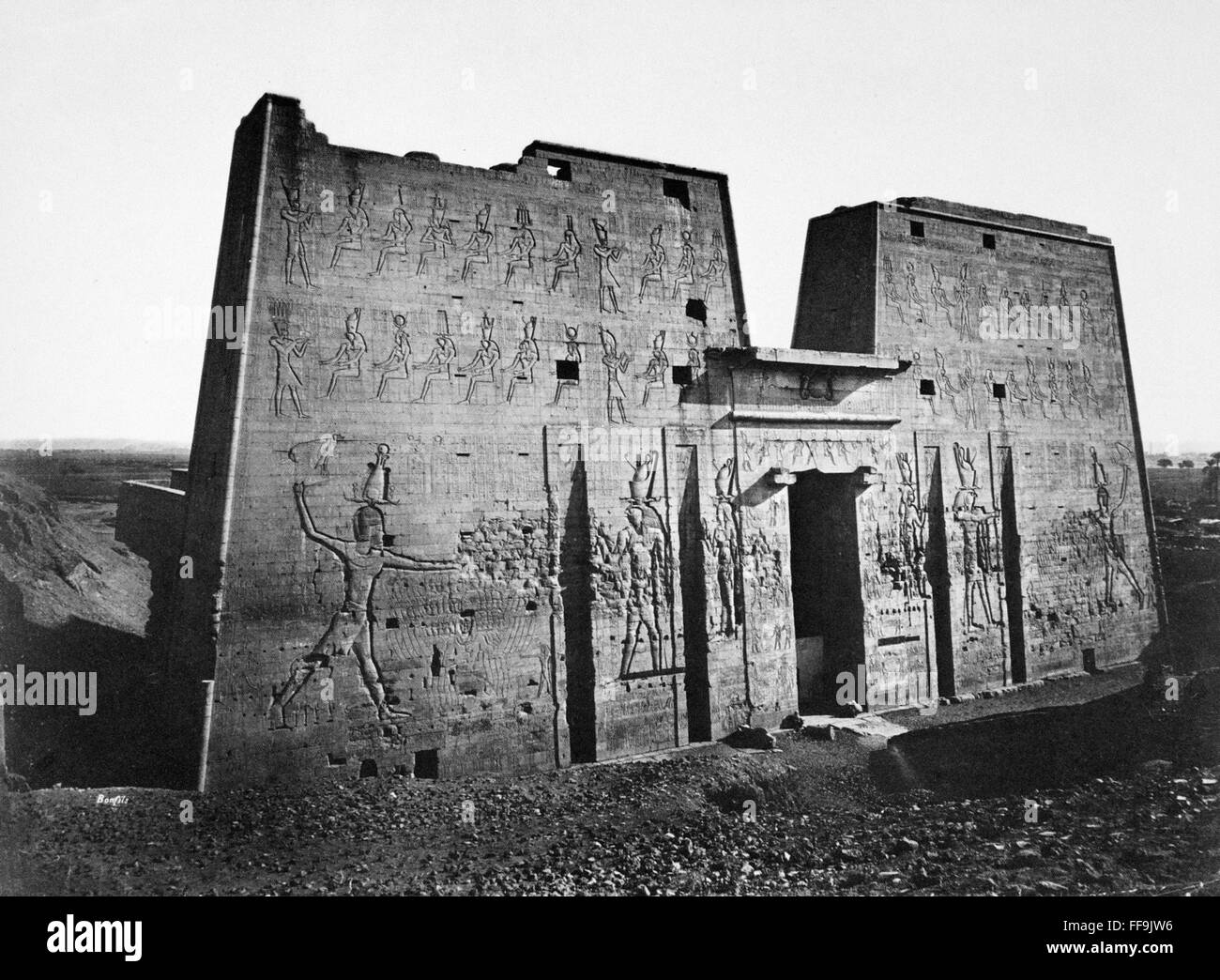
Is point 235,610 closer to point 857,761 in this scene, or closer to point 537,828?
point 537,828

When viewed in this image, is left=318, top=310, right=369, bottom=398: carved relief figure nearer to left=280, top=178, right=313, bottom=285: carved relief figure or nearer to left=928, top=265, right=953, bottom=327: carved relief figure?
left=280, top=178, right=313, bottom=285: carved relief figure

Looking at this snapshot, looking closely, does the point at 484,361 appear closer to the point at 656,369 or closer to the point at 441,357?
the point at 441,357

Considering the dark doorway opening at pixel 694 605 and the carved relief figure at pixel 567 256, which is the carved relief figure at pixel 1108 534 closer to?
the dark doorway opening at pixel 694 605

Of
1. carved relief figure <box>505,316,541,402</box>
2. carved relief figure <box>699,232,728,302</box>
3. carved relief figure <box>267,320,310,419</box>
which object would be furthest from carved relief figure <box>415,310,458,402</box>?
carved relief figure <box>699,232,728,302</box>

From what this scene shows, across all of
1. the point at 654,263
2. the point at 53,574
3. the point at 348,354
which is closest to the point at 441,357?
the point at 348,354

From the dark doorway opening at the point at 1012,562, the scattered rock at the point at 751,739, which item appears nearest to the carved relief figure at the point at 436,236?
the scattered rock at the point at 751,739

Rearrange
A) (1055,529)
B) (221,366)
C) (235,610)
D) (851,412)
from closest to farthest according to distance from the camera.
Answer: (235,610), (221,366), (851,412), (1055,529)
